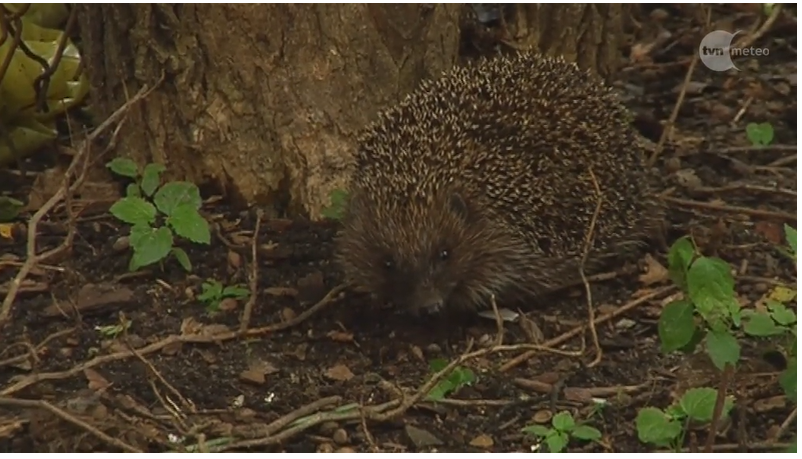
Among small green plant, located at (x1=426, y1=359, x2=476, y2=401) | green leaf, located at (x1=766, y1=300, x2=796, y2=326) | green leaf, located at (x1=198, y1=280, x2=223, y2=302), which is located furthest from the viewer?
green leaf, located at (x1=198, y1=280, x2=223, y2=302)

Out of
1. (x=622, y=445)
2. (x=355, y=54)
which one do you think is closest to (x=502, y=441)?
(x=622, y=445)

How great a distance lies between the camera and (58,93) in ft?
18.8

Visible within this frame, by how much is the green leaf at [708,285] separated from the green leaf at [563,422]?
0.60 m

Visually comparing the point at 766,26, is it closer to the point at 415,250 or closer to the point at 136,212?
the point at 415,250

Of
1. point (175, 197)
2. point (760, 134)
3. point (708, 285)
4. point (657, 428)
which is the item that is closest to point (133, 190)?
point (175, 197)

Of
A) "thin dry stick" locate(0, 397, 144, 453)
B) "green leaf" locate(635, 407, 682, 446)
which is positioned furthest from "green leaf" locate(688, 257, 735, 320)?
"thin dry stick" locate(0, 397, 144, 453)

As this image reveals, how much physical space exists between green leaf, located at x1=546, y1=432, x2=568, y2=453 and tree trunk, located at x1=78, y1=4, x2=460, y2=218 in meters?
1.93

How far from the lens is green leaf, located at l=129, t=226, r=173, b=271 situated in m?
4.45

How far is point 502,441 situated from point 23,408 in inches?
63.4

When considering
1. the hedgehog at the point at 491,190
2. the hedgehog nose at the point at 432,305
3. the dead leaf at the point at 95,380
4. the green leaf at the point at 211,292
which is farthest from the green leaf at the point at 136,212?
the hedgehog nose at the point at 432,305

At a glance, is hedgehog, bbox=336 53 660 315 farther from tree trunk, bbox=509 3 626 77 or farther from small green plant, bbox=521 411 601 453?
small green plant, bbox=521 411 601 453

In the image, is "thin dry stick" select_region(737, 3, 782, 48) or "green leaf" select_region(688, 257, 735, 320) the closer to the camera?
"green leaf" select_region(688, 257, 735, 320)

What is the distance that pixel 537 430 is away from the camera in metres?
3.70

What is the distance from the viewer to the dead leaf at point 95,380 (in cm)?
405
